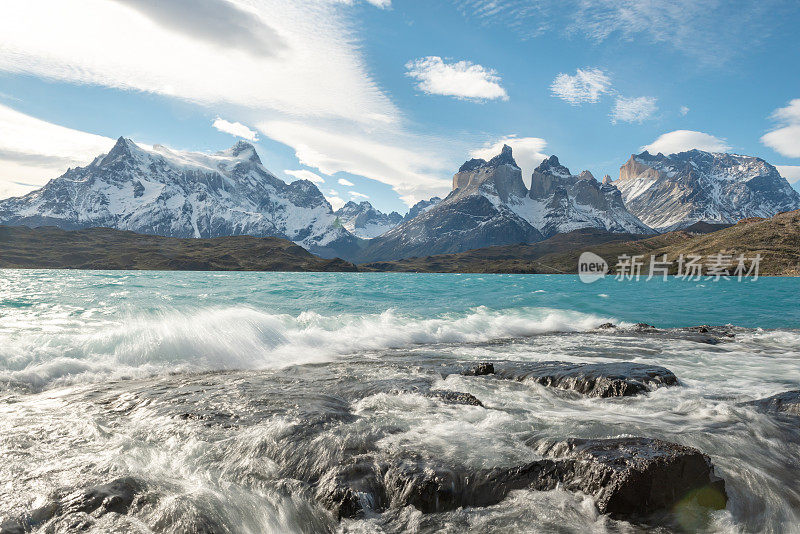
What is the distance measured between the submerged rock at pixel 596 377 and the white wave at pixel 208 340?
35.7 feet

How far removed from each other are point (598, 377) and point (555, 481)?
8728mm

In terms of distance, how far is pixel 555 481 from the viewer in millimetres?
8719

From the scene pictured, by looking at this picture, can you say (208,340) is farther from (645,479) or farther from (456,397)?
(645,479)

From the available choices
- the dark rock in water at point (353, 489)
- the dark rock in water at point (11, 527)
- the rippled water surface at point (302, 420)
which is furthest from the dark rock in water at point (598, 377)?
the dark rock in water at point (11, 527)

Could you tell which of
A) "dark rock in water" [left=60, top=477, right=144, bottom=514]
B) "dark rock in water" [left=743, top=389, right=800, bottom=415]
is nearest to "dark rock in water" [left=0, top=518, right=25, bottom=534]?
"dark rock in water" [left=60, top=477, right=144, bottom=514]

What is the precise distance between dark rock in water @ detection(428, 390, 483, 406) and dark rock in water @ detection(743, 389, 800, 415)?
31.3 ft

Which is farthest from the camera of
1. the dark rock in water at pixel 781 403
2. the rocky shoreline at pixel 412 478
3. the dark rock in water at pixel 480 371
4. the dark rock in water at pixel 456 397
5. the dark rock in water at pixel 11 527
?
the dark rock in water at pixel 480 371

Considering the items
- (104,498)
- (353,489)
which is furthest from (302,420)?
(104,498)

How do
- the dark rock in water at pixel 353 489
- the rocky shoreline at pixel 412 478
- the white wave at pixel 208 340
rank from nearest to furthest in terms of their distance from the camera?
the rocky shoreline at pixel 412 478 < the dark rock in water at pixel 353 489 < the white wave at pixel 208 340

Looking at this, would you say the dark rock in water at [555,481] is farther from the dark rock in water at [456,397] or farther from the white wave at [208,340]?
the white wave at [208,340]

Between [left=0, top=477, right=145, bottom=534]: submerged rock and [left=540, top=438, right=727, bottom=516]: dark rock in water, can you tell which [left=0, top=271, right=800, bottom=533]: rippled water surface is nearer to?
[left=0, top=477, right=145, bottom=534]: submerged rock

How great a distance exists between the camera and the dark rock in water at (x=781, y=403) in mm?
13384

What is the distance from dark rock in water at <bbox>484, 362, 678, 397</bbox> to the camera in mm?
15367

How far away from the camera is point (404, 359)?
22.5 meters
